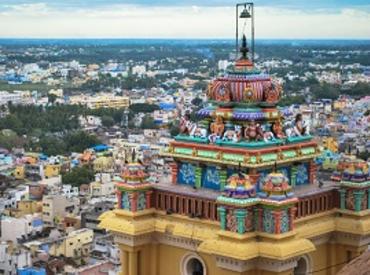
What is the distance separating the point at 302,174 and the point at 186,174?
4.72 feet

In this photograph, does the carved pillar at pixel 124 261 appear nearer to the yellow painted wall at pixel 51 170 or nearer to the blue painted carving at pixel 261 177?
the blue painted carving at pixel 261 177

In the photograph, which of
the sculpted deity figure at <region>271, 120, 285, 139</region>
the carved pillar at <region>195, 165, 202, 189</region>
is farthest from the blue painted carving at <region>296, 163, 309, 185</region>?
the carved pillar at <region>195, 165, 202, 189</region>

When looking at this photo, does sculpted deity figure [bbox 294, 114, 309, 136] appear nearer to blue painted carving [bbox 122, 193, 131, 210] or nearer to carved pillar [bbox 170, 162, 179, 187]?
carved pillar [bbox 170, 162, 179, 187]

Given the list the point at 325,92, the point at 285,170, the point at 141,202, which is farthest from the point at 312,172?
the point at 325,92

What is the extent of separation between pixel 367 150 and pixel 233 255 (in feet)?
195

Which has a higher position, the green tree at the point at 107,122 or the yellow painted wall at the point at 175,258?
the yellow painted wall at the point at 175,258

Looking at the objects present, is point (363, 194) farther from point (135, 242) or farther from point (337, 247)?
point (135, 242)

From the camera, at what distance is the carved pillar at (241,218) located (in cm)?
962

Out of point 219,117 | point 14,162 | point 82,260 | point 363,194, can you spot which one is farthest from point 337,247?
point 14,162

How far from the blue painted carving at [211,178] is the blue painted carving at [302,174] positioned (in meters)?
1.07

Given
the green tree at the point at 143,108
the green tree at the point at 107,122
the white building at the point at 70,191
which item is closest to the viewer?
the white building at the point at 70,191

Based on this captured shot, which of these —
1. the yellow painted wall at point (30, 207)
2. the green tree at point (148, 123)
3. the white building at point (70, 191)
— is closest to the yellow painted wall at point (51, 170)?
the white building at point (70, 191)

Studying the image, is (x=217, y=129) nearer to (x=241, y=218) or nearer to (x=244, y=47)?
(x=244, y=47)

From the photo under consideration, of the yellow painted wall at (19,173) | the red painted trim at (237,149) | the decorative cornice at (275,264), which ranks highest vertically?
the red painted trim at (237,149)
